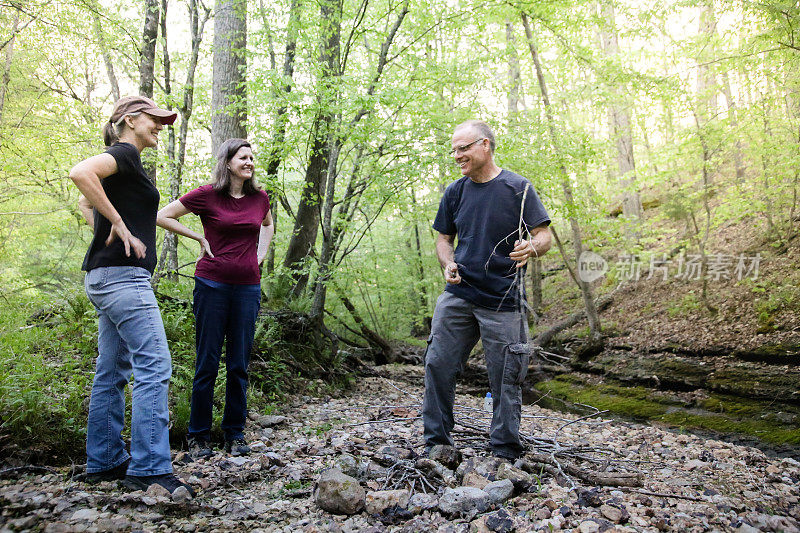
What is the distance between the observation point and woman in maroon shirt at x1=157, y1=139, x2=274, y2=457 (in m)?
3.64

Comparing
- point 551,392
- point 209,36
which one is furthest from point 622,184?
point 209,36

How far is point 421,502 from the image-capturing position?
2.63 m

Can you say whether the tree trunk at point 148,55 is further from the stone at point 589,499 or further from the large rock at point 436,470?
the stone at point 589,499

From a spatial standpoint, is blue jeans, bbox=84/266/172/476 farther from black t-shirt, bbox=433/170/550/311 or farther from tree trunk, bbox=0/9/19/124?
tree trunk, bbox=0/9/19/124

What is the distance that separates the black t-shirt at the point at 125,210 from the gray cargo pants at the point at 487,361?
1966mm

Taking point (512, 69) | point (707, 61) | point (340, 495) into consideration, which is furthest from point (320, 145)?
point (707, 61)

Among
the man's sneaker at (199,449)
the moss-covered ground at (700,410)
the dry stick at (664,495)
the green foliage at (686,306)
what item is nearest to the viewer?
the dry stick at (664,495)

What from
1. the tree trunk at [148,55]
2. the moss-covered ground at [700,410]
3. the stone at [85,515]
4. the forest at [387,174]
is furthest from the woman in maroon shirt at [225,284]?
the moss-covered ground at [700,410]

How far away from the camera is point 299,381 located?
6.17 metres

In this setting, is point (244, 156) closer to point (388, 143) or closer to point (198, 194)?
point (198, 194)

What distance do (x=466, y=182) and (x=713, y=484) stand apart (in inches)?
108

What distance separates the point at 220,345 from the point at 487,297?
2050 mm

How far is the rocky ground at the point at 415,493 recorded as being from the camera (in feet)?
7.69

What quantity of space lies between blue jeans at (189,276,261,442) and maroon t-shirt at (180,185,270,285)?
0.26ft
